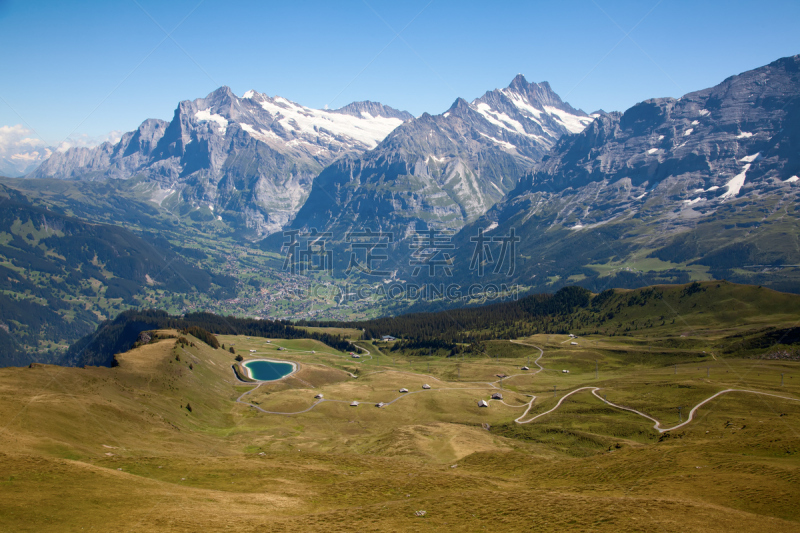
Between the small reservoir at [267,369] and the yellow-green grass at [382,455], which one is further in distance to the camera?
the small reservoir at [267,369]

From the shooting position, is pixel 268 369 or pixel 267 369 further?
pixel 268 369

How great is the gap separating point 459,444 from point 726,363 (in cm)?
11912

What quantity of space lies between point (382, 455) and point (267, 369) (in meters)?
96.4

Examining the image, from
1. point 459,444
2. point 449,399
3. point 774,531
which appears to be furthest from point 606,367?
point 774,531

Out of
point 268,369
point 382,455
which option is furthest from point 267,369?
point 382,455

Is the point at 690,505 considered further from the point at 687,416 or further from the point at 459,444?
the point at 687,416

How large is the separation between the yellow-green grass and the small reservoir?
14241mm

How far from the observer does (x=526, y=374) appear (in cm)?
19125

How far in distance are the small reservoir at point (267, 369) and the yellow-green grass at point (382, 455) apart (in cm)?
1424

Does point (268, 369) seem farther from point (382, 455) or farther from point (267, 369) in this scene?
point (382, 455)

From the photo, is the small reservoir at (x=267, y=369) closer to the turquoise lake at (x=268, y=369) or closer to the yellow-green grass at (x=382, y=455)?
the turquoise lake at (x=268, y=369)

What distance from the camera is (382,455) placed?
105 m

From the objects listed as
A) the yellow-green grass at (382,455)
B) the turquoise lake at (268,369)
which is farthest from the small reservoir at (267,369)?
the yellow-green grass at (382,455)

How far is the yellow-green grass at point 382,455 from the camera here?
51969 mm
